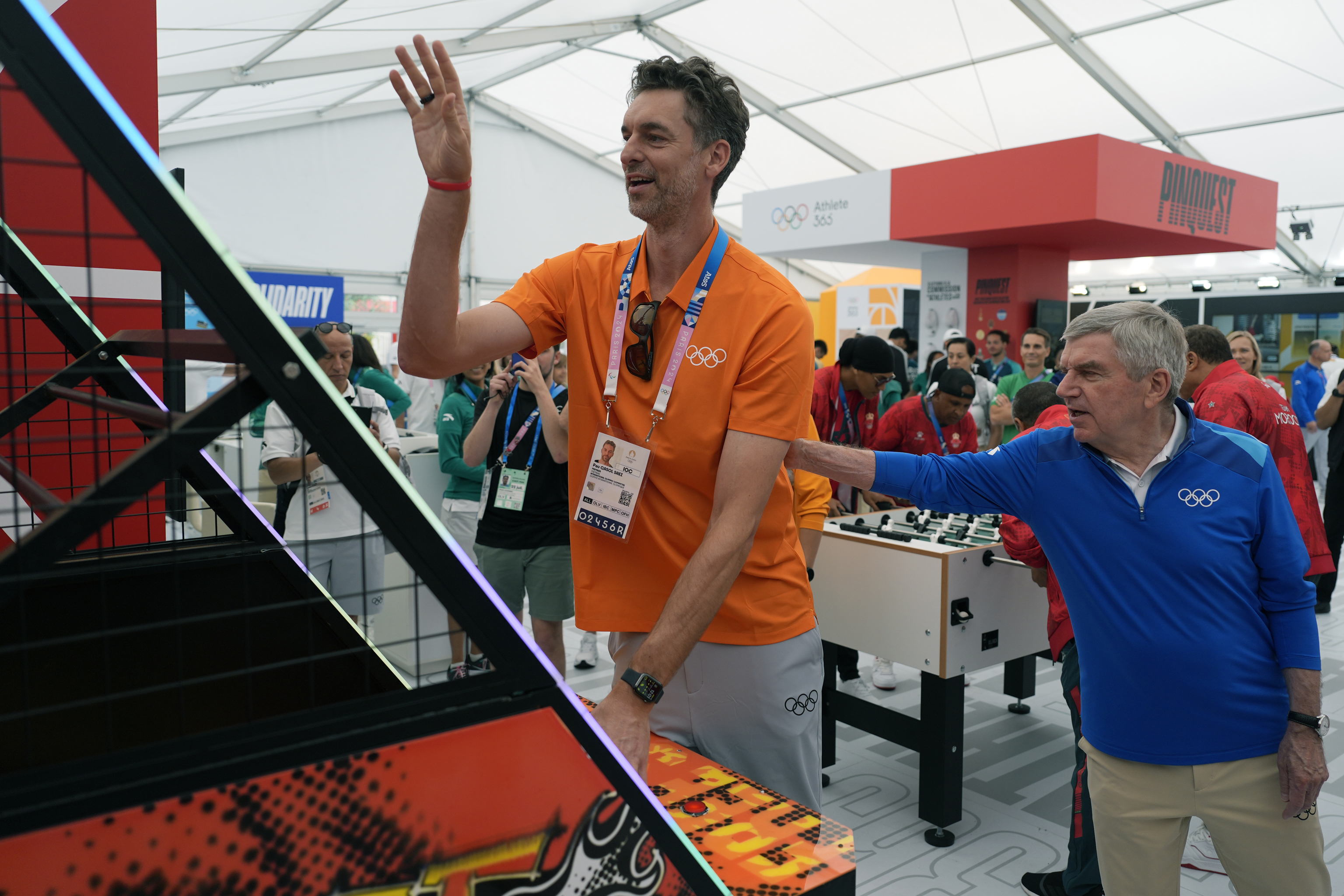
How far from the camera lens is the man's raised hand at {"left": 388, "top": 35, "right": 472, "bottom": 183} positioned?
44.1 inches

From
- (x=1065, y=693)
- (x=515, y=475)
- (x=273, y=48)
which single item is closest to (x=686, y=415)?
(x=1065, y=693)

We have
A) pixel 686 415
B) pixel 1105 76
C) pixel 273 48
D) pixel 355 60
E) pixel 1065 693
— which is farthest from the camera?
pixel 355 60

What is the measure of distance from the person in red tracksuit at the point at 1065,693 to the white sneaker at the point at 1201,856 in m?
0.37

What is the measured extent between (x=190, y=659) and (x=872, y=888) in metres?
2.22

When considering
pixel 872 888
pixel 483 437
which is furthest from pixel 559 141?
pixel 872 888

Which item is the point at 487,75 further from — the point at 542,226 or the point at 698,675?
the point at 698,675

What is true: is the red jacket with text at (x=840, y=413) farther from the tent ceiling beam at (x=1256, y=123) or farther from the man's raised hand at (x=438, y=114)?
the tent ceiling beam at (x=1256, y=123)

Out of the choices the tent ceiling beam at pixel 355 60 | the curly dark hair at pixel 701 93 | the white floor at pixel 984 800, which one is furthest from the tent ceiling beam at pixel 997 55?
the curly dark hair at pixel 701 93

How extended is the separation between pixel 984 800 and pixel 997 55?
35.1 ft

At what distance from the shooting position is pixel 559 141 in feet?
57.9

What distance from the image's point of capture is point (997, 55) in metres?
11.5

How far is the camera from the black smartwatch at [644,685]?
A: 3.80 ft

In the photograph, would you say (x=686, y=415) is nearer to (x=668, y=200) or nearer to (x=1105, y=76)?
(x=668, y=200)

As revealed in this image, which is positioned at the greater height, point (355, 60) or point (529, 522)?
point (355, 60)
